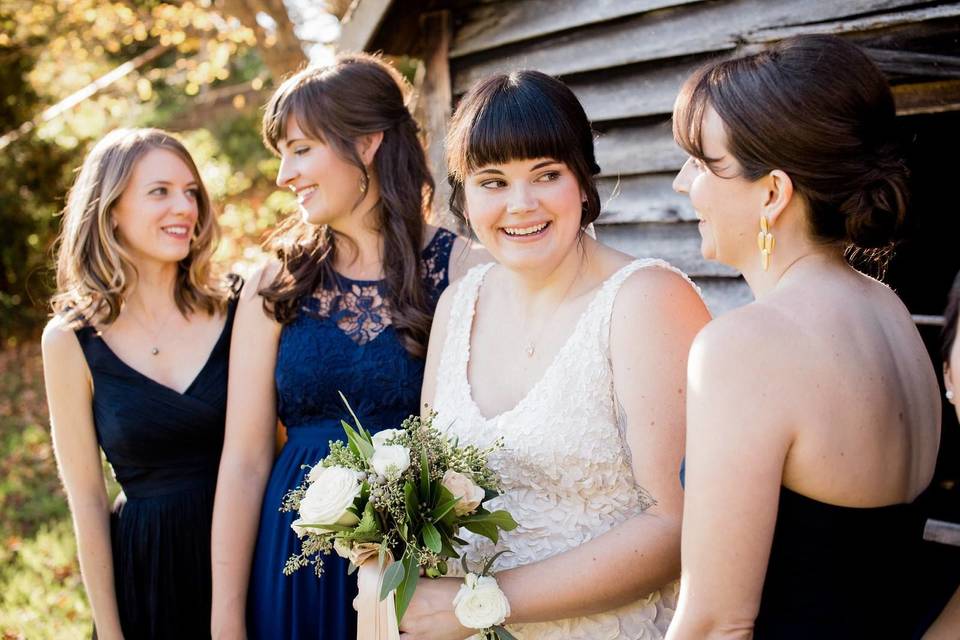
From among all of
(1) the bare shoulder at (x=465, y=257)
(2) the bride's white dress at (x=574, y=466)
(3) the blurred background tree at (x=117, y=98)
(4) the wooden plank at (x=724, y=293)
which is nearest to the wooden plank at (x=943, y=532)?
(4) the wooden plank at (x=724, y=293)

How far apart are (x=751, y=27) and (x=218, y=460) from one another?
8.93ft

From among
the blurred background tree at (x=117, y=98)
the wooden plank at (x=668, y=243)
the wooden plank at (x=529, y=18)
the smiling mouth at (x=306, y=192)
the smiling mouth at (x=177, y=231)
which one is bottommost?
the wooden plank at (x=668, y=243)

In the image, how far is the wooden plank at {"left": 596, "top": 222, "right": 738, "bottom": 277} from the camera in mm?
3785

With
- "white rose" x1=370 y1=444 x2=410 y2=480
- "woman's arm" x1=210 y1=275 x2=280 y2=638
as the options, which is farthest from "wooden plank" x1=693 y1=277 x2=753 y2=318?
"white rose" x1=370 y1=444 x2=410 y2=480

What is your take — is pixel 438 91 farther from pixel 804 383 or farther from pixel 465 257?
pixel 804 383

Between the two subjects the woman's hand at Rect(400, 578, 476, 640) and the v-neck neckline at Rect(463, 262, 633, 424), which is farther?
the v-neck neckline at Rect(463, 262, 633, 424)

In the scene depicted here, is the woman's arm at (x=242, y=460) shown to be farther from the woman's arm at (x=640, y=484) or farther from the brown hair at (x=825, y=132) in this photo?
the brown hair at (x=825, y=132)

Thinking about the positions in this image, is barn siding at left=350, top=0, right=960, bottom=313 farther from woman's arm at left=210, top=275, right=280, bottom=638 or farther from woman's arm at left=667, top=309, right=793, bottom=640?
woman's arm at left=667, top=309, right=793, bottom=640

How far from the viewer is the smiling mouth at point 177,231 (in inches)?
133

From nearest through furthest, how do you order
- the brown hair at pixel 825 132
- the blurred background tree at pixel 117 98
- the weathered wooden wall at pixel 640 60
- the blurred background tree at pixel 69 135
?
the brown hair at pixel 825 132 → the weathered wooden wall at pixel 640 60 → the blurred background tree at pixel 69 135 → the blurred background tree at pixel 117 98

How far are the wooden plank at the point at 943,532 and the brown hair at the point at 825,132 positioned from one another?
68.9 inches

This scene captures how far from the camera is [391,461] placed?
2090 mm

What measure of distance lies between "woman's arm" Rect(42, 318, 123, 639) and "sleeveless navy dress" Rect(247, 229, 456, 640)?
55 centimetres

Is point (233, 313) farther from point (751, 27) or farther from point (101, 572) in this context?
point (751, 27)
